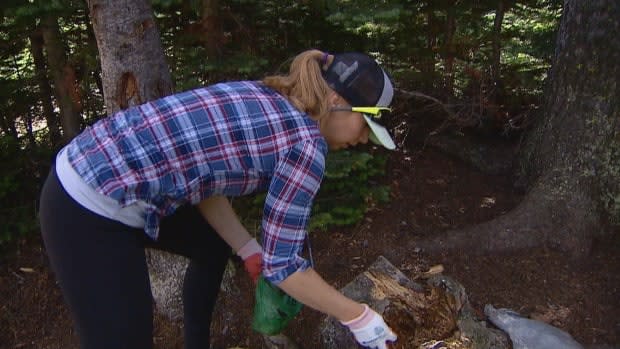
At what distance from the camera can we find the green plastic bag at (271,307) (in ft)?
6.89

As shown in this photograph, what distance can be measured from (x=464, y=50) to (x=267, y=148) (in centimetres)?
331

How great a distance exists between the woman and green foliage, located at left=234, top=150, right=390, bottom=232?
62.8 inches

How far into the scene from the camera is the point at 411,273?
10.8 ft

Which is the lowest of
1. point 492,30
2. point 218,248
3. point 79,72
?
point 218,248

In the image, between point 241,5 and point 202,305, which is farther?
point 241,5

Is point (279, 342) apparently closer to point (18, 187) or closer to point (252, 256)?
point (252, 256)

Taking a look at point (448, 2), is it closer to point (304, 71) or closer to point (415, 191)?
point (415, 191)

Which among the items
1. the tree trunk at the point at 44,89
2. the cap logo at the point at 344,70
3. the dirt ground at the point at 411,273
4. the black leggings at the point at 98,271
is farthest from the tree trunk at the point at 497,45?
the tree trunk at the point at 44,89

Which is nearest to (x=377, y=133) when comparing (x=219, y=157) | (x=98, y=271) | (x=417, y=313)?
(x=219, y=157)

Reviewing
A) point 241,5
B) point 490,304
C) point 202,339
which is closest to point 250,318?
point 202,339

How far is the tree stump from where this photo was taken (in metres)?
2.54

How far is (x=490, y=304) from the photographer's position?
3.09 m

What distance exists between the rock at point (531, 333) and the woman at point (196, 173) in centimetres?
129

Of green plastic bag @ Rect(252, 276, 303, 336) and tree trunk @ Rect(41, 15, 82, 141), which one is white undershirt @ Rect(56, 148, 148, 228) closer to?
green plastic bag @ Rect(252, 276, 303, 336)
